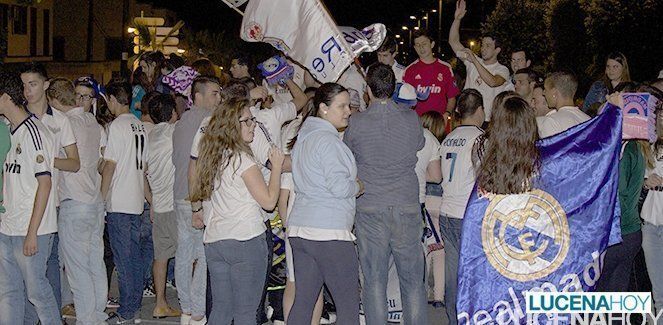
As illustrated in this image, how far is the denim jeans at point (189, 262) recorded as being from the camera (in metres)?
9.44

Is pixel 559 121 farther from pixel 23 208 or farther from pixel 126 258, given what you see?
pixel 23 208

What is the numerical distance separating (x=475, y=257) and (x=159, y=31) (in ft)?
124

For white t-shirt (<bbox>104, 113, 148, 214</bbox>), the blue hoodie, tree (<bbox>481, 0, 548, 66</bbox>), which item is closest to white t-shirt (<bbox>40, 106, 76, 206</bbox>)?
white t-shirt (<bbox>104, 113, 148, 214</bbox>)

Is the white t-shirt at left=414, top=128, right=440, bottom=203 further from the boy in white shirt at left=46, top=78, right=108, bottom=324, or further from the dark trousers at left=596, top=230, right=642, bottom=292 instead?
the boy in white shirt at left=46, top=78, right=108, bottom=324

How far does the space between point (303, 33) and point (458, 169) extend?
2.21 meters

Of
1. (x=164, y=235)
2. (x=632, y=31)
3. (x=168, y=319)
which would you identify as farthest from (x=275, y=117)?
Result: (x=632, y=31)

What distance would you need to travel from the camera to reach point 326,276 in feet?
25.4

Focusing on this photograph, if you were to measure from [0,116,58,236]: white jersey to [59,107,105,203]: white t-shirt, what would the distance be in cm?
82

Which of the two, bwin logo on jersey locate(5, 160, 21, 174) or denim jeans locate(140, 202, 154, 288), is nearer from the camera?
bwin logo on jersey locate(5, 160, 21, 174)

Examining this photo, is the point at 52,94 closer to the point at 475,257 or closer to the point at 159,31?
the point at 475,257

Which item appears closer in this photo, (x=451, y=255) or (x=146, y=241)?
(x=451, y=255)

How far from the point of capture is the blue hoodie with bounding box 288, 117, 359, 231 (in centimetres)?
770

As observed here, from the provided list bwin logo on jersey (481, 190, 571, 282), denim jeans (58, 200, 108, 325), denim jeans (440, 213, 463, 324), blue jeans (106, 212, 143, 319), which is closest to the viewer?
bwin logo on jersey (481, 190, 571, 282)

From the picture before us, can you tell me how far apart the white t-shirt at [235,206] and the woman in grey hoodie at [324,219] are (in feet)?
1.21
